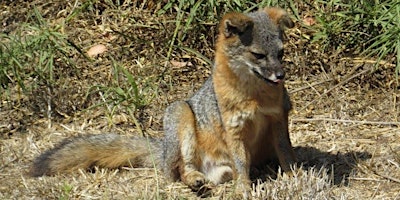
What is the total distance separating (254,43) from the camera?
15.1 feet

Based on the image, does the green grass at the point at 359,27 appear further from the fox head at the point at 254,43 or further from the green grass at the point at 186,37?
the fox head at the point at 254,43

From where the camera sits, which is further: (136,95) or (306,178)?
(136,95)

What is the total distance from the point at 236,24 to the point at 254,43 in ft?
0.48

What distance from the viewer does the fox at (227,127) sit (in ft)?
15.2

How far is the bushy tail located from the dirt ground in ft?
0.20

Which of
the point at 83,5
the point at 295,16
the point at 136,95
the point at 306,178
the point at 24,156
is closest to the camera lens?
the point at 306,178

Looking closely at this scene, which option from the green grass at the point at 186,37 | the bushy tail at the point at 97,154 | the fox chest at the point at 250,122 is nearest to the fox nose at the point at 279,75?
the fox chest at the point at 250,122

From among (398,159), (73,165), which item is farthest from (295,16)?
(73,165)

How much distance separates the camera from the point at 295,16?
6660 mm

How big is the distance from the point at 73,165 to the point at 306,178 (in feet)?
4.97

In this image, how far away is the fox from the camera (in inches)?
183

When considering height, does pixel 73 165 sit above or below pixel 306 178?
below

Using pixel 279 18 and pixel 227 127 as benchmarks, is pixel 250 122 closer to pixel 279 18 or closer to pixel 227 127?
pixel 227 127

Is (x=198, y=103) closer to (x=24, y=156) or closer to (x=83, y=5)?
(x=24, y=156)
